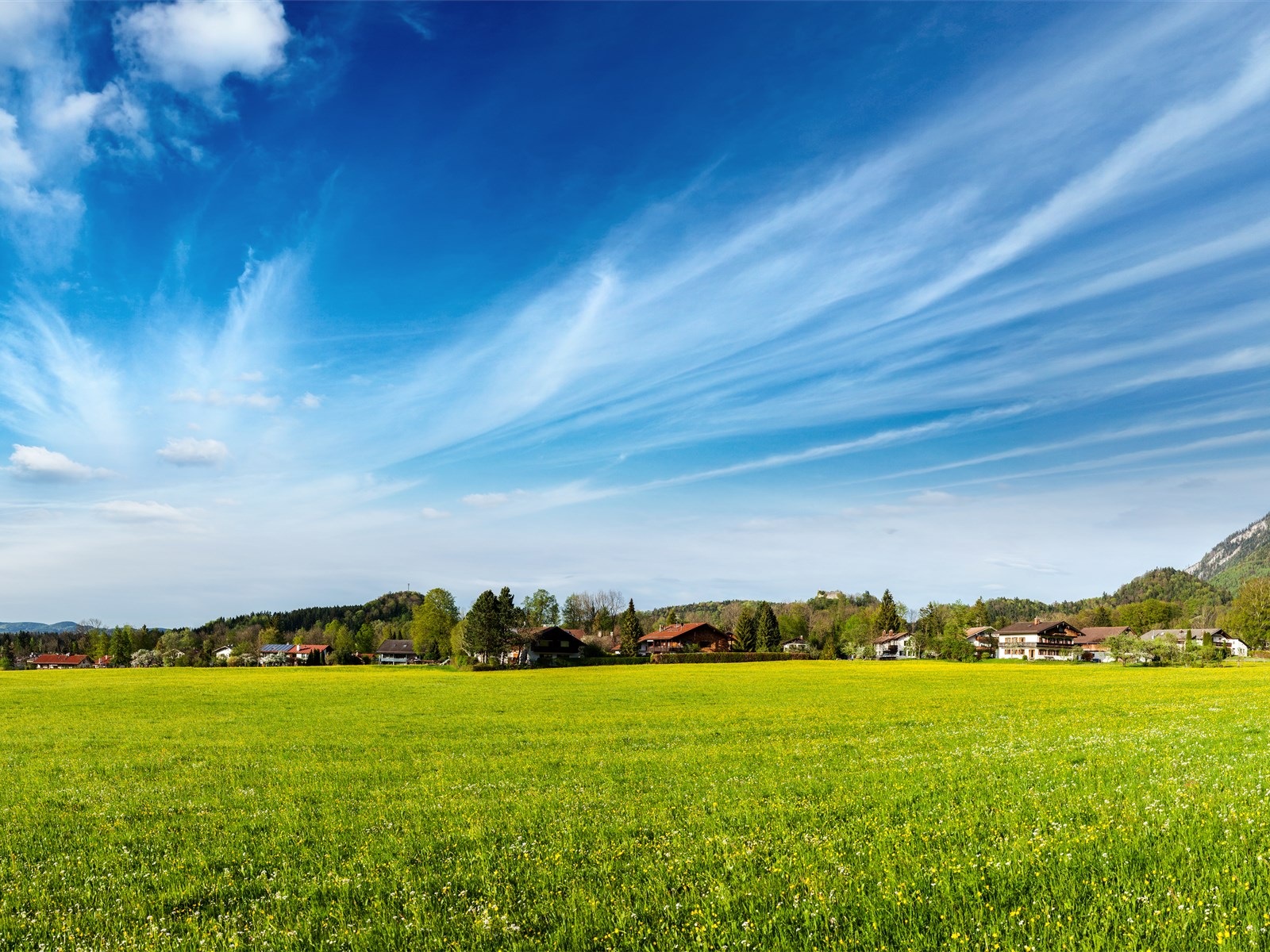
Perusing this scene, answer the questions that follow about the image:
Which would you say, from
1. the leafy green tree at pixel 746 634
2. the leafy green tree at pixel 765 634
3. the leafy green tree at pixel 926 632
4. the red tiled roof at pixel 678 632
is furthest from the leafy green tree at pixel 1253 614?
the red tiled roof at pixel 678 632

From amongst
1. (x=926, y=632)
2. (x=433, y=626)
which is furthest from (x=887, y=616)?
(x=433, y=626)

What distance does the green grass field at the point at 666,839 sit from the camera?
7.73 m

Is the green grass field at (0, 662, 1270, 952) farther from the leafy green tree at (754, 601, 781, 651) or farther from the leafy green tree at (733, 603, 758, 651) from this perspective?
the leafy green tree at (733, 603, 758, 651)

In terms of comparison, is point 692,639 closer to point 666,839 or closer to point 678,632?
point 678,632

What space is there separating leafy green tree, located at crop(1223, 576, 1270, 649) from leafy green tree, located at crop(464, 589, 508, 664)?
143935 millimetres

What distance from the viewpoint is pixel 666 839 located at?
1165cm

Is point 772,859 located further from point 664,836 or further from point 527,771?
point 527,771

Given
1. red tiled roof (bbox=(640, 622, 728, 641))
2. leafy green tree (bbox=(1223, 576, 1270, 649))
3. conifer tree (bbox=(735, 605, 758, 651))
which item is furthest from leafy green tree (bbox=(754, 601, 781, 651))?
leafy green tree (bbox=(1223, 576, 1270, 649))

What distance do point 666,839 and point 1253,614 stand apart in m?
175

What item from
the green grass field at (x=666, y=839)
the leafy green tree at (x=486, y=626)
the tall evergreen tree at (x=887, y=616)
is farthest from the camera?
the tall evergreen tree at (x=887, y=616)

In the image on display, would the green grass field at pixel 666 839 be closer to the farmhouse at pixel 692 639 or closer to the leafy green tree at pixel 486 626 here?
the leafy green tree at pixel 486 626

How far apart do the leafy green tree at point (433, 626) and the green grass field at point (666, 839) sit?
126 m

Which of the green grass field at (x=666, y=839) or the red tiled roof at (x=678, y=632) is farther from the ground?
the green grass field at (x=666, y=839)

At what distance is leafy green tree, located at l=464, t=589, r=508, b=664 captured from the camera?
4532 inches
